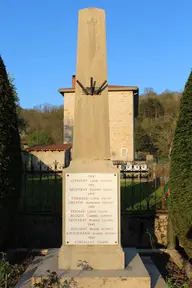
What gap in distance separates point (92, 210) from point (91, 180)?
16.1 inches

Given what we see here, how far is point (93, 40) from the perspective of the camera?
423 centimetres

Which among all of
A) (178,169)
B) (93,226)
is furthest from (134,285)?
(178,169)

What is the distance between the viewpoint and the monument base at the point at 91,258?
12.7 ft

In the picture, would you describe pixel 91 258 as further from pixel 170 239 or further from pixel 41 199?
pixel 41 199

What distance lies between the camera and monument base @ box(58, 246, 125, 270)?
12.7 feet

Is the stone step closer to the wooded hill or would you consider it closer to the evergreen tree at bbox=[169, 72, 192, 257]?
the evergreen tree at bbox=[169, 72, 192, 257]

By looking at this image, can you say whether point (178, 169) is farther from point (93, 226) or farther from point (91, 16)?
point (91, 16)

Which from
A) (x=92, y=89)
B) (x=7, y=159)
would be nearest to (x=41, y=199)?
(x=7, y=159)

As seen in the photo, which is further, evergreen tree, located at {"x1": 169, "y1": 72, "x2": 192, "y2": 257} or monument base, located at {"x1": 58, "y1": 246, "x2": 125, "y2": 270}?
evergreen tree, located at {"x1": 169, "y1": 72, "x2": 192, "y2": 257}

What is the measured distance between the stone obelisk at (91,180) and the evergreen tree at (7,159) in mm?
1191

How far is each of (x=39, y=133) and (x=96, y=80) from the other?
94.1ft

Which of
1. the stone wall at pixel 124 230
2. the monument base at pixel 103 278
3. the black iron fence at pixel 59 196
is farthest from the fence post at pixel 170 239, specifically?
the monument base at pixel 103 278

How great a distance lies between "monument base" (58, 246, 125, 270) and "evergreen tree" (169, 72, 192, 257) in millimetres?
1319

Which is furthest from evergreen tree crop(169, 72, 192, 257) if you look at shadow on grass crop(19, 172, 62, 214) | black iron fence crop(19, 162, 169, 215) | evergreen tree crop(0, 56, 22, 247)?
evergreen tree crop(0, 56, 22, 247)
